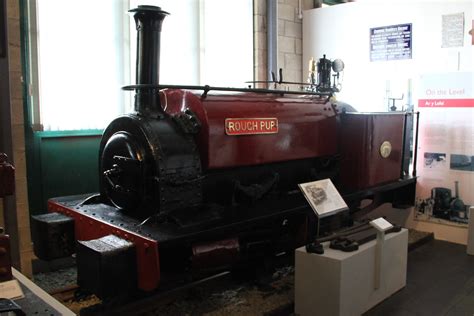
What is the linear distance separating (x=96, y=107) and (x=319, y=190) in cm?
209

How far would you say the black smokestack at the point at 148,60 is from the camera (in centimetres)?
283

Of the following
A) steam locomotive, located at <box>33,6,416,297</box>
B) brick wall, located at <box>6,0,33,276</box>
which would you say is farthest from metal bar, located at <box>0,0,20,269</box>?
steam locomotive, located at <box>33,6,416,297</box>

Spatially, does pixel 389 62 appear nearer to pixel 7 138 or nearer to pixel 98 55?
pixel 98 55

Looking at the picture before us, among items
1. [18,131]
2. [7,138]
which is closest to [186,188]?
[7,138]

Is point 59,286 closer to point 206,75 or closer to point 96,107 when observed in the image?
point 96,107

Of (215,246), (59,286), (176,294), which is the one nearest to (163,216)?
(215,246)

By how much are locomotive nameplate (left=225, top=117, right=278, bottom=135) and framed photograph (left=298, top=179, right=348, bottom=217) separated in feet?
1.51

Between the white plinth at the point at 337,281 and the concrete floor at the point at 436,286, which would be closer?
the white plinth at the point at 337,281

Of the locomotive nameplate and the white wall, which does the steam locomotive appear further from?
the white wall

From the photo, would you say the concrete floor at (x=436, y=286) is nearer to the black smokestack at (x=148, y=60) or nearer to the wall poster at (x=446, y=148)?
the wall poster at (x=446, y=148)

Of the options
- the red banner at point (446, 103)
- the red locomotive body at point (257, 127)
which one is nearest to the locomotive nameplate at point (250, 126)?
the red locomotive body at point (257, 127)

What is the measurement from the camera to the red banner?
4.34 m

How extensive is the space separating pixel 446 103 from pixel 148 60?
2958mm

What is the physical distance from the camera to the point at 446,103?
14.7 feet
